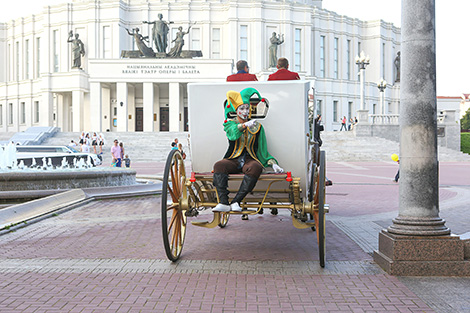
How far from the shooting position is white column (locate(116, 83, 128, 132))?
5112cm

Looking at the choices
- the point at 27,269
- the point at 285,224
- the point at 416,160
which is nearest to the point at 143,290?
the point at 27,269

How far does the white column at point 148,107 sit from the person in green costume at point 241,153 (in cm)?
4685

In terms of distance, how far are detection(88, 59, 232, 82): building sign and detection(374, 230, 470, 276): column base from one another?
4673 cm

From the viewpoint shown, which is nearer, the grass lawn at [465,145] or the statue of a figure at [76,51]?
the grass lawn at [465,145]

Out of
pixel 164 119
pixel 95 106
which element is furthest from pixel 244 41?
pixel 95 106

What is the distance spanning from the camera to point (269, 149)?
6.14 meters

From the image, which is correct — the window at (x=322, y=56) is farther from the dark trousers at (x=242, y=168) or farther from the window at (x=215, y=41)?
the dark trousers at (x=242, y=168)

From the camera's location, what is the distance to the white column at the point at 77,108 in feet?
179

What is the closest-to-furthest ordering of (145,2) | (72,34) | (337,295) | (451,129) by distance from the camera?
(337,295) < (451,129) < (72,34) < (145,2)

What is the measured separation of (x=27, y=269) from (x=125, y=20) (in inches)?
2355

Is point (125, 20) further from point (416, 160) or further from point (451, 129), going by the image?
point (416, 160)

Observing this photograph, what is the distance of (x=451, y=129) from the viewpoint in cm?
4403

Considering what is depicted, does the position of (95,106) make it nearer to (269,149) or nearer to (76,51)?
(76,51)

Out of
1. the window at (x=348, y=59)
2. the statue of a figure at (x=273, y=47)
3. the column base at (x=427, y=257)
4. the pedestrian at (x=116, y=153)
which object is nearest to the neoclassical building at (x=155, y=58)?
the window at (x=348, y=59)
